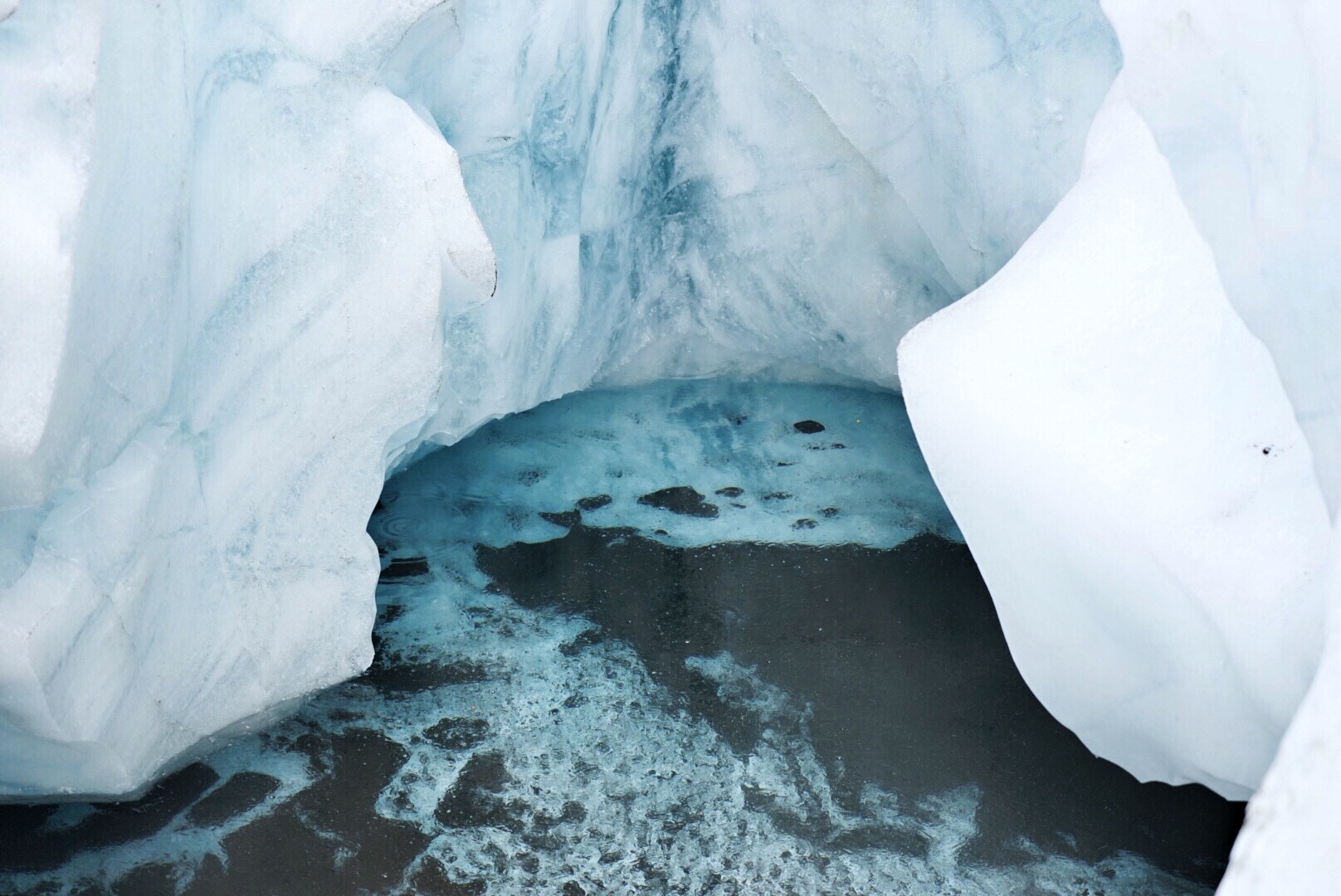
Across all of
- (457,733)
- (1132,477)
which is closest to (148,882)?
(457,733)

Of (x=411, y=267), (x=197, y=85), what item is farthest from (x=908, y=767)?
(x=197, y=85)

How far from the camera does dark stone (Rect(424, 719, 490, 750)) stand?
232 centimetres

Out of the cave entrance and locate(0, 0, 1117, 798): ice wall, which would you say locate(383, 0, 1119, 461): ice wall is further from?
the cave entrance

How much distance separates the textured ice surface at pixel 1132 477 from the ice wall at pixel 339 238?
0.48 m

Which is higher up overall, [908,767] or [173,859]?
[908,767]

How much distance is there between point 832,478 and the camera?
307cm

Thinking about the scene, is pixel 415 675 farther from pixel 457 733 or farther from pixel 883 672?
pixel 883 672

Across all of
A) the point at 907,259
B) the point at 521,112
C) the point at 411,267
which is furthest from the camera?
the point at 907,259

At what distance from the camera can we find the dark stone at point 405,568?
2.77 meters

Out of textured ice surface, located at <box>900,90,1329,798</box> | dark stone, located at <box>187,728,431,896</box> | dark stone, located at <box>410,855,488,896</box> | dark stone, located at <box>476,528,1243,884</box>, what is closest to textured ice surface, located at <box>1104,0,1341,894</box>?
textured ice surface, located at <box>900,90,1329,798</box>

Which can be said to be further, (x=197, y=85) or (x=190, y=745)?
(x=190, y=745)

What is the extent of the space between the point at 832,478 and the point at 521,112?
1.13 metres

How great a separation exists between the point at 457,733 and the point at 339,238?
912mm

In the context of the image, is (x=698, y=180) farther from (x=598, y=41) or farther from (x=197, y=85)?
(x=197, y=85)
